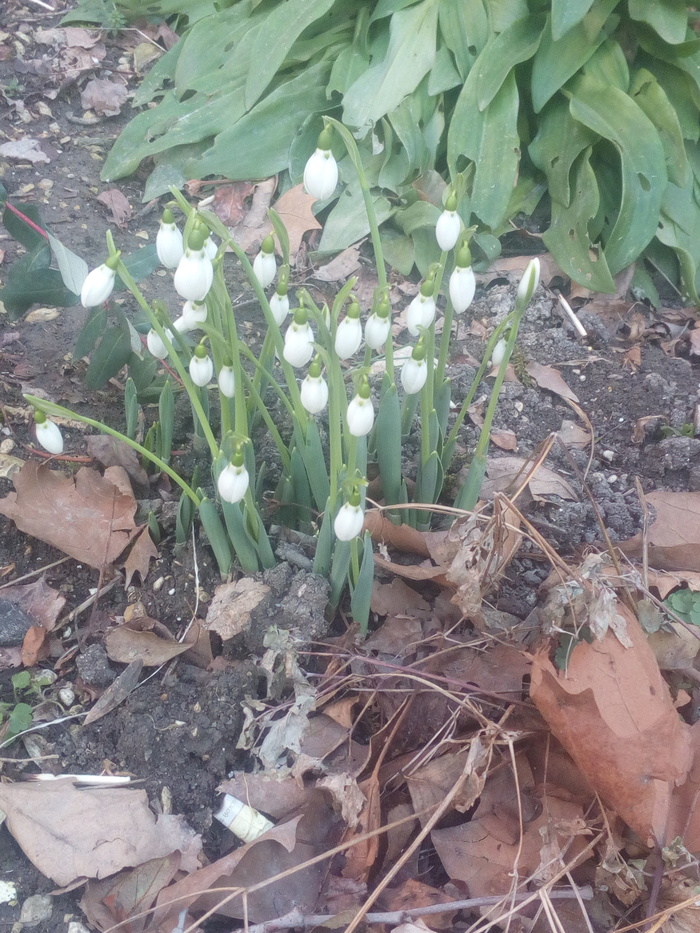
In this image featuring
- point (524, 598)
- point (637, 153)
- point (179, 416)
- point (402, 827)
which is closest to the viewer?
point (402, 827)

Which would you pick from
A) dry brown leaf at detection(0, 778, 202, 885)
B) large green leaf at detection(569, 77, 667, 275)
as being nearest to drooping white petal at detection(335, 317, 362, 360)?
dry brown leaf at detection(0, 778, 202, 885)

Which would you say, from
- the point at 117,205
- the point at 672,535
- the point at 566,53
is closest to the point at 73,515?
the point at 672,535

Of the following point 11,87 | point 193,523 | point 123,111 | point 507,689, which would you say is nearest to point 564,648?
point 507,689

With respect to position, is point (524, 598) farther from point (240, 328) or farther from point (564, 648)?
point (240, 328)

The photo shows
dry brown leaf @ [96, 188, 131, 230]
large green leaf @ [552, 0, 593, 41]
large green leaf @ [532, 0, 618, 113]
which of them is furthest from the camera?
dry brown leaf @ [96, 188, 131, 230]

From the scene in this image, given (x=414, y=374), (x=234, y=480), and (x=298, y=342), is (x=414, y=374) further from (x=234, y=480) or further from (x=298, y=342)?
(x=234, y=480)

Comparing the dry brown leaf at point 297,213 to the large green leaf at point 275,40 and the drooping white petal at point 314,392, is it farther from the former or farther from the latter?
the drooping white petal at point 314,392

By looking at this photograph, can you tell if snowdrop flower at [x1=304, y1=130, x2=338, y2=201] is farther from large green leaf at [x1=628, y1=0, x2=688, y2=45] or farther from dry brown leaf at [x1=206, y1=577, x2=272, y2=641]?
large green leaf at [x1=628, y1=0, x2=688, y2=45]
